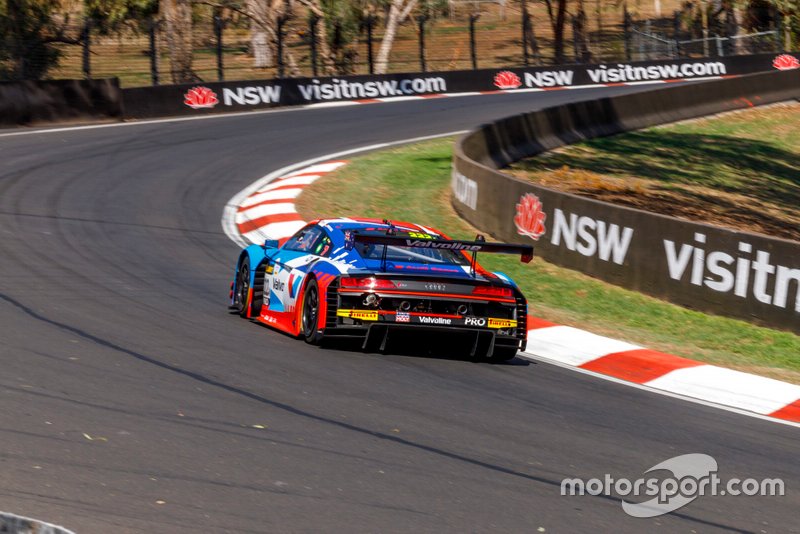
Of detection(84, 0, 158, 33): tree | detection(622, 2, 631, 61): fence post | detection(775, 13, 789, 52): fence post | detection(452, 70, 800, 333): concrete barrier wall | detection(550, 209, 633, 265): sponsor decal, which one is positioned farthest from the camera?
Result: detection(775, 13, 789, 52): fence post

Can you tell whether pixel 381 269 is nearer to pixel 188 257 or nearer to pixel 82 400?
pixel 82 400

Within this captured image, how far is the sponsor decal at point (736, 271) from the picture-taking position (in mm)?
11750

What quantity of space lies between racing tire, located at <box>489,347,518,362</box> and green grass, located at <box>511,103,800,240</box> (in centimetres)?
1019

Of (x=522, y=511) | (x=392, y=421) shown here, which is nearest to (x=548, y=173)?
(x=392, y=421)

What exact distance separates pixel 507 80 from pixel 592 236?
22981mm

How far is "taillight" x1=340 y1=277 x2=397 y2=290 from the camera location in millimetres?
9617

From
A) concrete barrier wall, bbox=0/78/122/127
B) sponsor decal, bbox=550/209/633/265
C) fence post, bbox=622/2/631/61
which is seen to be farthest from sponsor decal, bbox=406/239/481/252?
fence post, bbox=622/2/631/61

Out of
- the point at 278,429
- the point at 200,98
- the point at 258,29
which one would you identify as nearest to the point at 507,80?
the point at 200,98

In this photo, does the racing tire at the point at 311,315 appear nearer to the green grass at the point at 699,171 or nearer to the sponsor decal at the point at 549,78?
the green grass at the point at 699,171

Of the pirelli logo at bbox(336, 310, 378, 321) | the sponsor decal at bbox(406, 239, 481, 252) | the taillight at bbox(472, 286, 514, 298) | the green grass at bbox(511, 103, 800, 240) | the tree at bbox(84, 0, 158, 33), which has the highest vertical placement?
the tree at bbox(84, 0, 158, 33)

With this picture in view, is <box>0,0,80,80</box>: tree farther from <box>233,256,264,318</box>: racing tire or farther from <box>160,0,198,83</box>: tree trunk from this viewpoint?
<box>233,256,264,318</box>: racing tire

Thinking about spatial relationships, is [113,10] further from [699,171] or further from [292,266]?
[292,266]

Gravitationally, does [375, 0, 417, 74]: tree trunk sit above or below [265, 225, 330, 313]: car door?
above

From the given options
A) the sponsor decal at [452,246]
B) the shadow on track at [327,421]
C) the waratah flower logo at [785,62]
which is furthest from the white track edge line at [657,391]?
the waratah flower logo at [785,62]
